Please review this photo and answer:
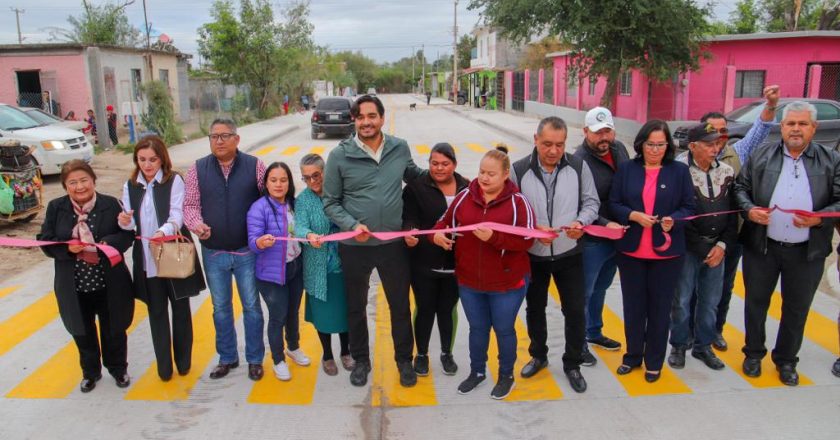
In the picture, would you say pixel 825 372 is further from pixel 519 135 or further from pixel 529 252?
pixel 519 135

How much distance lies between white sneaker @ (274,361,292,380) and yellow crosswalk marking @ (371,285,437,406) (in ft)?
2.14

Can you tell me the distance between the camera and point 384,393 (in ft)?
15.2

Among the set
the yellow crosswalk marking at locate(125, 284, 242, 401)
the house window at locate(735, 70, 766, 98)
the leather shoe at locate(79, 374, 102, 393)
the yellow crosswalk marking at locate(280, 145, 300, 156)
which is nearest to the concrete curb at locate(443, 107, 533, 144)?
the house window at locate(735, 70, 766, 98)

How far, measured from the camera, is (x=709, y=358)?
4.99 m

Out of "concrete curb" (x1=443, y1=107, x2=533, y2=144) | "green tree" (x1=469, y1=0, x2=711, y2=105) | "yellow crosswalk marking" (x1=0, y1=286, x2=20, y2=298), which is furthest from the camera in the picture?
"concrete curb" (x1=443, y1=107, x2=533, y2=144)

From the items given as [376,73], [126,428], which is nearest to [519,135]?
[126,428]

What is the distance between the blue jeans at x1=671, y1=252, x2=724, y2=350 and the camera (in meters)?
4.79

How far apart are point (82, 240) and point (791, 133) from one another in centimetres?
486

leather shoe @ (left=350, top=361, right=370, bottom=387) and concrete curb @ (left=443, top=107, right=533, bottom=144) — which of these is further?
concrete curb @ (left=443, top=107, right=533, bottom=144)

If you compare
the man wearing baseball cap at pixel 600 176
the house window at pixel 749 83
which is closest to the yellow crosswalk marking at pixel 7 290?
the man wearing baseball cap at pixel 600 176

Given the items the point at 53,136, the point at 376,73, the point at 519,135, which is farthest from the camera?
the point at 376,73

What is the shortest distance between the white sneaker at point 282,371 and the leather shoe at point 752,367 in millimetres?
3438

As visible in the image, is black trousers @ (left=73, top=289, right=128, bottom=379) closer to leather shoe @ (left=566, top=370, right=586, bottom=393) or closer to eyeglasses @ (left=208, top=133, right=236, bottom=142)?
eyeglasses @ (left=208, top=133, right=236, bottom=142)

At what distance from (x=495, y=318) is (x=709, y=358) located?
1.88 meters
